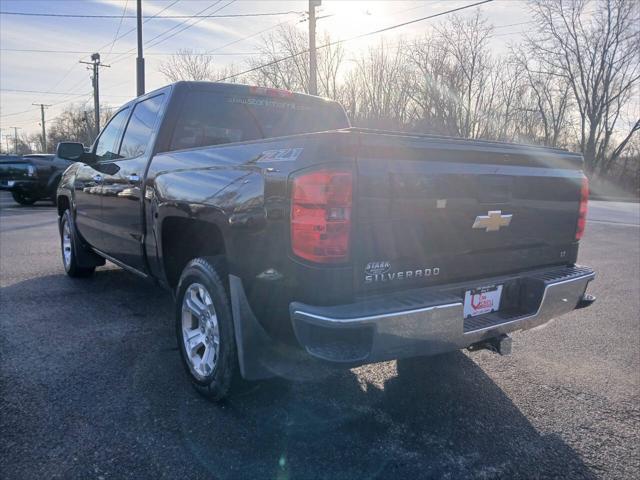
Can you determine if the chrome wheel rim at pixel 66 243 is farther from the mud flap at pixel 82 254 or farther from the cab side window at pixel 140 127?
the cab side window at pixel 140 127

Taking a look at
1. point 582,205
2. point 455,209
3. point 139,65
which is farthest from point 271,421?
point 139,65

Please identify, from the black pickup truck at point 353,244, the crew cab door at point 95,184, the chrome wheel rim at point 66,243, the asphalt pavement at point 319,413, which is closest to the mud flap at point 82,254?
the crew cab door at point 95,184

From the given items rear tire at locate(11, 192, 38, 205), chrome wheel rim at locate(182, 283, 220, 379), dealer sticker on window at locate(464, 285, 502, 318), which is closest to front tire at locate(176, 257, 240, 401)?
chrome wheel rim at locate(182, 283, 220, 379)

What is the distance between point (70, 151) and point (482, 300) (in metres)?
4.23

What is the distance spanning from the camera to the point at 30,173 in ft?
50.9

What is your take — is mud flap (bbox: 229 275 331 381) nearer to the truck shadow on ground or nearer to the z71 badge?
the truck shadow on ground

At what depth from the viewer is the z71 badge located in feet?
7.93

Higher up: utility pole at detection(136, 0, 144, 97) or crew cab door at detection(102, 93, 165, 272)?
utility pole at detection(136, 0, 144, 97)

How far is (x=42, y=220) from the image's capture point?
12.4m

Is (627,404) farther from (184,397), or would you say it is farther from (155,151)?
(155,151)

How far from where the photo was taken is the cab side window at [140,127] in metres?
4.16

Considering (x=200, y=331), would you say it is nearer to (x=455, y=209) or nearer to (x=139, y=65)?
(x=455, y=209)

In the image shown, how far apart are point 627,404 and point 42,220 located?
504 inches

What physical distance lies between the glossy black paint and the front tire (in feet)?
0.75
